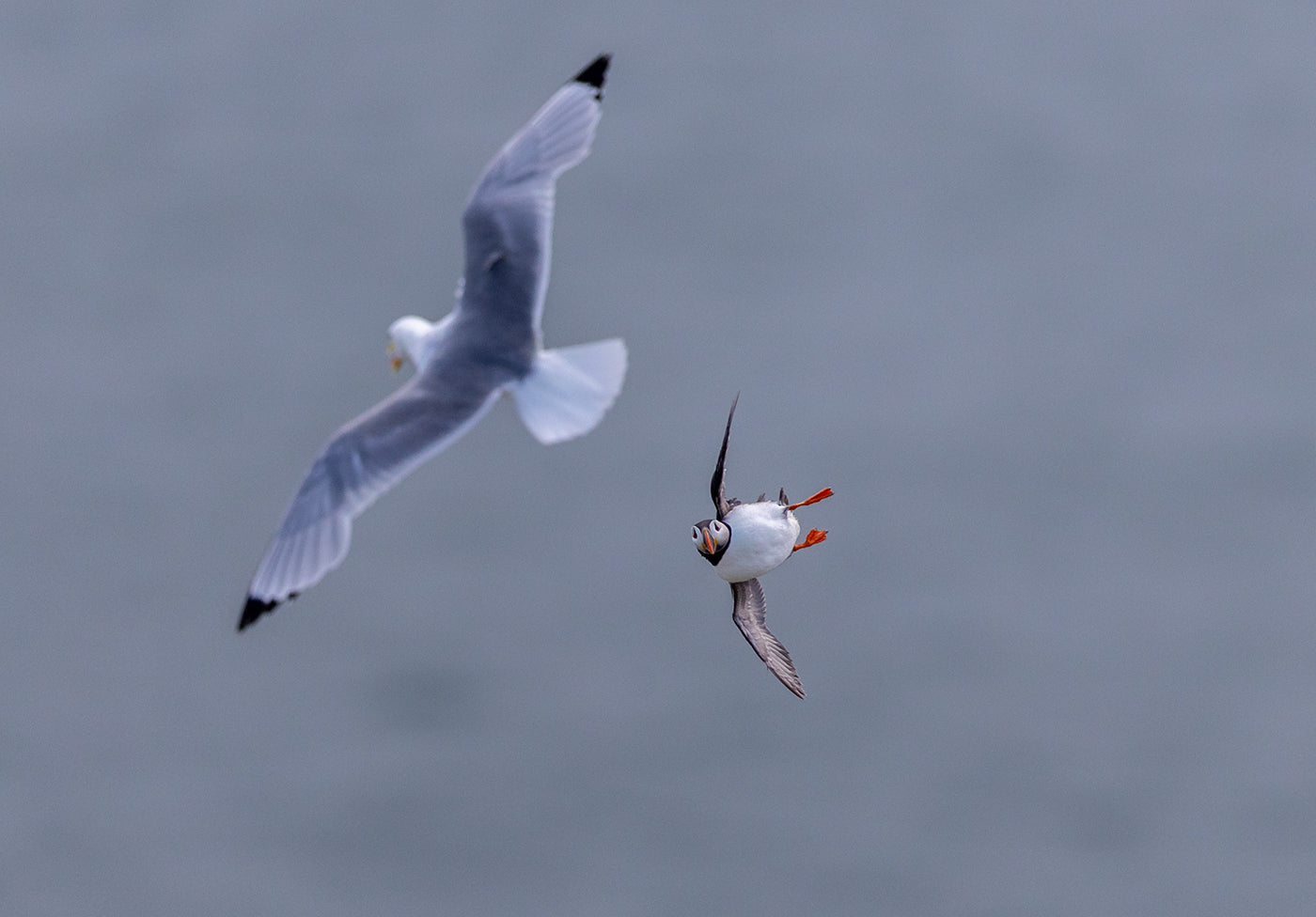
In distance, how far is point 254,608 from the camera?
27.7 feet

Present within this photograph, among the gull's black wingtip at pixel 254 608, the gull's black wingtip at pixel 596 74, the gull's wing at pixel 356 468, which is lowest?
the gull's black wingtip at pixel 254 608

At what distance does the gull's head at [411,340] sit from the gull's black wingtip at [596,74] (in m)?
1.37

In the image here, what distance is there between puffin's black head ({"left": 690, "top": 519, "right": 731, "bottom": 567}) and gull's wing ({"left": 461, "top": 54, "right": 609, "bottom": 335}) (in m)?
1.19

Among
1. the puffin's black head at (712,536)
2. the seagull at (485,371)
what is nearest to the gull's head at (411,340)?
the seagull at (485,371)

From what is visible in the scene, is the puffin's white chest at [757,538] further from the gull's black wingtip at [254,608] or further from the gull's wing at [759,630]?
the gull's black wingtip at [254,608]

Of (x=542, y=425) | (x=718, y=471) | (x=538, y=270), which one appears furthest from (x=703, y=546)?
(x=538, y=270)

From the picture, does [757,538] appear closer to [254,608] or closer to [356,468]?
[356,468]

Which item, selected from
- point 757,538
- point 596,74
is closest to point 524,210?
point 596,74

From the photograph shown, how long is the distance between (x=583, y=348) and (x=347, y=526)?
51.1 inches

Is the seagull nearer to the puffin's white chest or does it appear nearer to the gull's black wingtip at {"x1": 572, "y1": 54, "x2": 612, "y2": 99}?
the gull's black wingtip at {"x1": 572, "y1": 54, "x2": 612, "y2": 99}

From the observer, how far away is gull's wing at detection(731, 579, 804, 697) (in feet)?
30.6

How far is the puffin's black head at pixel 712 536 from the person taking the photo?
8789 millimetres

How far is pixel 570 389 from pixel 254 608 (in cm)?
166

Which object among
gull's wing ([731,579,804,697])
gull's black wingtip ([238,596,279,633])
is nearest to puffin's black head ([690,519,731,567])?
gull's wing ([731,579,804,697])
